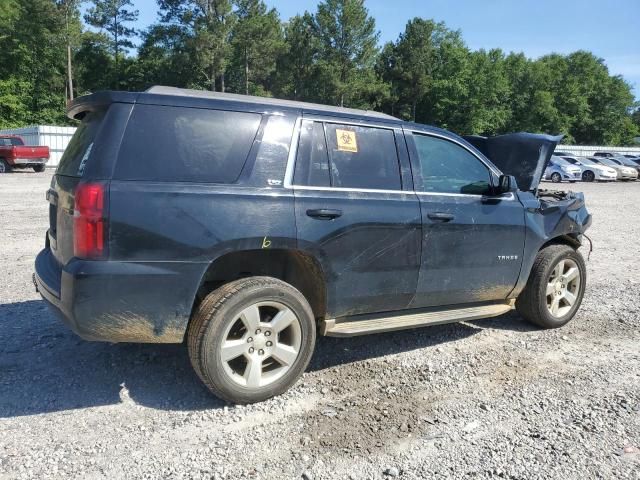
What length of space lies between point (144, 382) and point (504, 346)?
296 cm

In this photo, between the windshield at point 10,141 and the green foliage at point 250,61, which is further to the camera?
the green foliage at point 250,61

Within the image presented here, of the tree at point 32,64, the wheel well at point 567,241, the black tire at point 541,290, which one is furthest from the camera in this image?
the tree at point 32,64

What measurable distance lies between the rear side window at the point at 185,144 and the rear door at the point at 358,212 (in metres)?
0.39

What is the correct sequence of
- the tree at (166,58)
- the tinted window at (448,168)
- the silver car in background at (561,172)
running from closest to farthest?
1. the tinted window at (448,168)
2. the silver car in background at (561,172)
3. the tree at (166,58)

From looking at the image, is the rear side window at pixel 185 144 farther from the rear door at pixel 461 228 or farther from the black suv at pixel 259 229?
the rear door at pixel 461 228

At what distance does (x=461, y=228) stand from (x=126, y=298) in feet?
8.25

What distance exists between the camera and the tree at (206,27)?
46.5 m

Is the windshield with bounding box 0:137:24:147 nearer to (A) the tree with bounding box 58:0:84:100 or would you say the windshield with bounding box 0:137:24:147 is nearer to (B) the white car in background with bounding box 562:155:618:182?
(A) the tree with bounding box 58:0:84:100

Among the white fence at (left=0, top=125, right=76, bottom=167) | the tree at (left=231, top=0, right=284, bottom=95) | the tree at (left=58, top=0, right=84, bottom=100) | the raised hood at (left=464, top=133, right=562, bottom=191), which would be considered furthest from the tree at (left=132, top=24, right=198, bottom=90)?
the raised hood at (left=464, top=133, right=562, bottom=191)

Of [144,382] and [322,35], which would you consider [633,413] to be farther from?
[322,35]

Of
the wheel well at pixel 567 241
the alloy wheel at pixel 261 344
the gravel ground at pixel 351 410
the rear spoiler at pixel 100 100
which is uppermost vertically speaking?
the rear spoiler at pixel 100 100

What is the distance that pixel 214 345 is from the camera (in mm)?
3254

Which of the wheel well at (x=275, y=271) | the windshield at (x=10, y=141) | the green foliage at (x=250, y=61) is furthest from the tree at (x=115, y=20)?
the wheel well at (x=275, y=271)

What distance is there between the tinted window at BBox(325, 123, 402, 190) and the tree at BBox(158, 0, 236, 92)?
46182 mm
